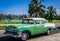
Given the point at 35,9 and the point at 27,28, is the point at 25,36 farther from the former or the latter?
the point at 35,9

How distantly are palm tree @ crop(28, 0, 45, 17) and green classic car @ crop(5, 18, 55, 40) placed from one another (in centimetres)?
2993

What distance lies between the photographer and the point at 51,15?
207 feet

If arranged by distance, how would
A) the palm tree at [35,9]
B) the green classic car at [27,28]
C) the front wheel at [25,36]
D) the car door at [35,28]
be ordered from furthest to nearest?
the palm tree at [35,9]
the car door at [35,28]
the front wheel at [25,36]
the green classic car at [27,28]

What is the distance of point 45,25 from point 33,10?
31.4m

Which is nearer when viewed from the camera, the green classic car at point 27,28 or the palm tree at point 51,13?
the green classic car at point 27,28

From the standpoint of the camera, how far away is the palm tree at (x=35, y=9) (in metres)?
43.4

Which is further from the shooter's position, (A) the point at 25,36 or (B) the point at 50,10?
(B) the point at 50,10

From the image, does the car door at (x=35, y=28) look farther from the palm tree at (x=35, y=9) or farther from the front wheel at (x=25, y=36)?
the palm tree at (x=35, y=9)

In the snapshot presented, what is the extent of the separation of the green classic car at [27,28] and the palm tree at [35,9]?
29.9 m

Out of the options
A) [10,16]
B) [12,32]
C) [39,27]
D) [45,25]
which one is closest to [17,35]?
[12,32]

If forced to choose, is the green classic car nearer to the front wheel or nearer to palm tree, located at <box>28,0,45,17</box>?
the front wheel

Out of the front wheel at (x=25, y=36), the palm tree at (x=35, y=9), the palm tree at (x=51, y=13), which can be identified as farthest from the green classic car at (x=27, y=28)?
the palm tree at (x=51, y=13)

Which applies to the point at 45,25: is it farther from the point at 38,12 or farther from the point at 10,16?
the point at 10,16

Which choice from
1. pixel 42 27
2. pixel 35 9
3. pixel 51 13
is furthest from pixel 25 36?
pixel 51 13
